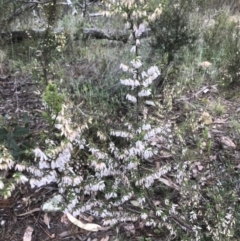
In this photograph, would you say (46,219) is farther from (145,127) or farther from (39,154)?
(145,127)

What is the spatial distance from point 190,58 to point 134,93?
235cm

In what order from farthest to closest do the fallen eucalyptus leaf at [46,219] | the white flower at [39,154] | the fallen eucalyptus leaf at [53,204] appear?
the fallen eucalyptus leaf at [46,219] < the fallen eucalyptus leaf at [53,204] < the white flower at [39,154]

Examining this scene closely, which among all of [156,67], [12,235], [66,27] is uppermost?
[156,67]

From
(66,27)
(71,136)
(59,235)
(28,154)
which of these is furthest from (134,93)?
Answer: (66,27)

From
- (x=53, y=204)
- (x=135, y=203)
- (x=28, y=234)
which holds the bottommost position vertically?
(x=28, y=234)

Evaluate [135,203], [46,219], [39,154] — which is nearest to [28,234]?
[46,219]

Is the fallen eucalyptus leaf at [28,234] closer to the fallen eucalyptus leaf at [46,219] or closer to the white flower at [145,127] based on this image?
the fallen eucalyptus leaf at [46,219]

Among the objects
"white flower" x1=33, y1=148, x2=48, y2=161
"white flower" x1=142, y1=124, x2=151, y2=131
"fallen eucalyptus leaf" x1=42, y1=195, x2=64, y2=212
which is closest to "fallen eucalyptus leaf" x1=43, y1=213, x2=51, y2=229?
"fallen eucalyptus leaf" x1=42, y1=195, x2=64, y2=212

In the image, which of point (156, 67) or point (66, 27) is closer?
point (156, 67)

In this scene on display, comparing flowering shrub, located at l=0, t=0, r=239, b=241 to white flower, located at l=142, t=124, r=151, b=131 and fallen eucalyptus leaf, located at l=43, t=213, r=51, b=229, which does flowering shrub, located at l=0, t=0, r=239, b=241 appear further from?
fallen eucalyptus leaf, located at l=43, t=213, r=51, b=229

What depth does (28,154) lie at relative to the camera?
2.47 m

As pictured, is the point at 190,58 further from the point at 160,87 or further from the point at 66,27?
the point at 66,27

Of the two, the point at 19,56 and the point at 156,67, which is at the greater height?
the point at 156,67

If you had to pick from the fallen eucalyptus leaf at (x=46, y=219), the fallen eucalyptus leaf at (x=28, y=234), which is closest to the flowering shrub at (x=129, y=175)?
the fallen eucalyptus leaf at (x=46, y=219)
